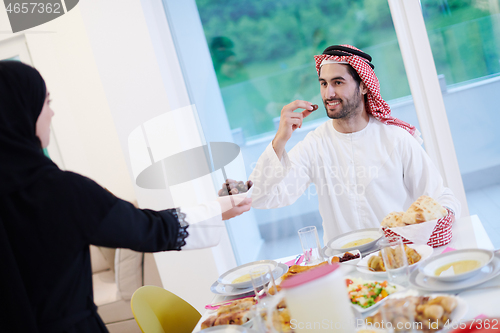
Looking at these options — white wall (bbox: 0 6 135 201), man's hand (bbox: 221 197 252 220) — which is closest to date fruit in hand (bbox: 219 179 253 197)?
man's hand (bbox: 221 197 252 220)

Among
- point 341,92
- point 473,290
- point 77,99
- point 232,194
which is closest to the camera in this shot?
point 473,290

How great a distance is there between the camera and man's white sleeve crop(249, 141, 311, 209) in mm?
1835

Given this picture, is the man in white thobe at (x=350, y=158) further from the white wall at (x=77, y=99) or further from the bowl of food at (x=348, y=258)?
the white wall at (x=77, y=99)

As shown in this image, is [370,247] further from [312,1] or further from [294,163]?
[312,1]

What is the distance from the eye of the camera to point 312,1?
2.38 meters

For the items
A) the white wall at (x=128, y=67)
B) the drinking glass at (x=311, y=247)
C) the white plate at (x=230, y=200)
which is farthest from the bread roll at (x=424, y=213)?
the white wall at (x=128, y=67)

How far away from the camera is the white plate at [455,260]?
33.4 inches

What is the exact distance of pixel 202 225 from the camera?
113 cm

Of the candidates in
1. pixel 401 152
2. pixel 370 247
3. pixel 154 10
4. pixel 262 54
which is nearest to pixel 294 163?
pixel 401 152

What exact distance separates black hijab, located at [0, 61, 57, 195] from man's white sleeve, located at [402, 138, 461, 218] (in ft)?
4.88

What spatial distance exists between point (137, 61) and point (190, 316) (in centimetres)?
154

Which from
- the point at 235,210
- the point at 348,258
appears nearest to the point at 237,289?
the point at 235,210

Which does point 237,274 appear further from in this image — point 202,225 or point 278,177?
point 278,177

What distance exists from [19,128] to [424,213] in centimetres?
111
